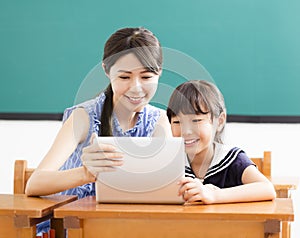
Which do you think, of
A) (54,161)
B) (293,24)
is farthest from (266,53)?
(54,161)

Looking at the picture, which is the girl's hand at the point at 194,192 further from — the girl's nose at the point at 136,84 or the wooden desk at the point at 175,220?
the girl's nose at the point at 136,84

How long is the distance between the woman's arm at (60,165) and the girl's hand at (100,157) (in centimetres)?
9

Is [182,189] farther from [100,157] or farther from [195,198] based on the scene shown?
[100,157]

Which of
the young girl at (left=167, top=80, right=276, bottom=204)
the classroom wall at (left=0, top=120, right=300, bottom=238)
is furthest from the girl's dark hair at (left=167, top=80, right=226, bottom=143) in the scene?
the classroom wall at (left=0, top=120, right=300, bottom=238)

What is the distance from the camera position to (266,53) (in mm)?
3654

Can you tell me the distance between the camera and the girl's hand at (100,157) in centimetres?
175

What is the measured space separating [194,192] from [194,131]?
0.40m

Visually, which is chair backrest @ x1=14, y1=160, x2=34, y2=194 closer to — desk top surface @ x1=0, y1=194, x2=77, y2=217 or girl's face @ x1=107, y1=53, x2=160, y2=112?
desk top surface @ x1=0, y1=194, x2=77, y2=217

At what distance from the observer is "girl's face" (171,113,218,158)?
213 centimetres

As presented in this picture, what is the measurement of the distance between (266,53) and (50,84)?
129 centimetres

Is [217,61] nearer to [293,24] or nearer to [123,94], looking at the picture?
[293,24]

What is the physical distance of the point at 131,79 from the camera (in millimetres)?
2123

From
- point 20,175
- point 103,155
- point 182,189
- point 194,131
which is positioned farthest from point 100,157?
point 20,175

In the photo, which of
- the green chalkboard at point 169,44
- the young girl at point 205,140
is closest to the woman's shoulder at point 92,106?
the young girl at point 205,140
